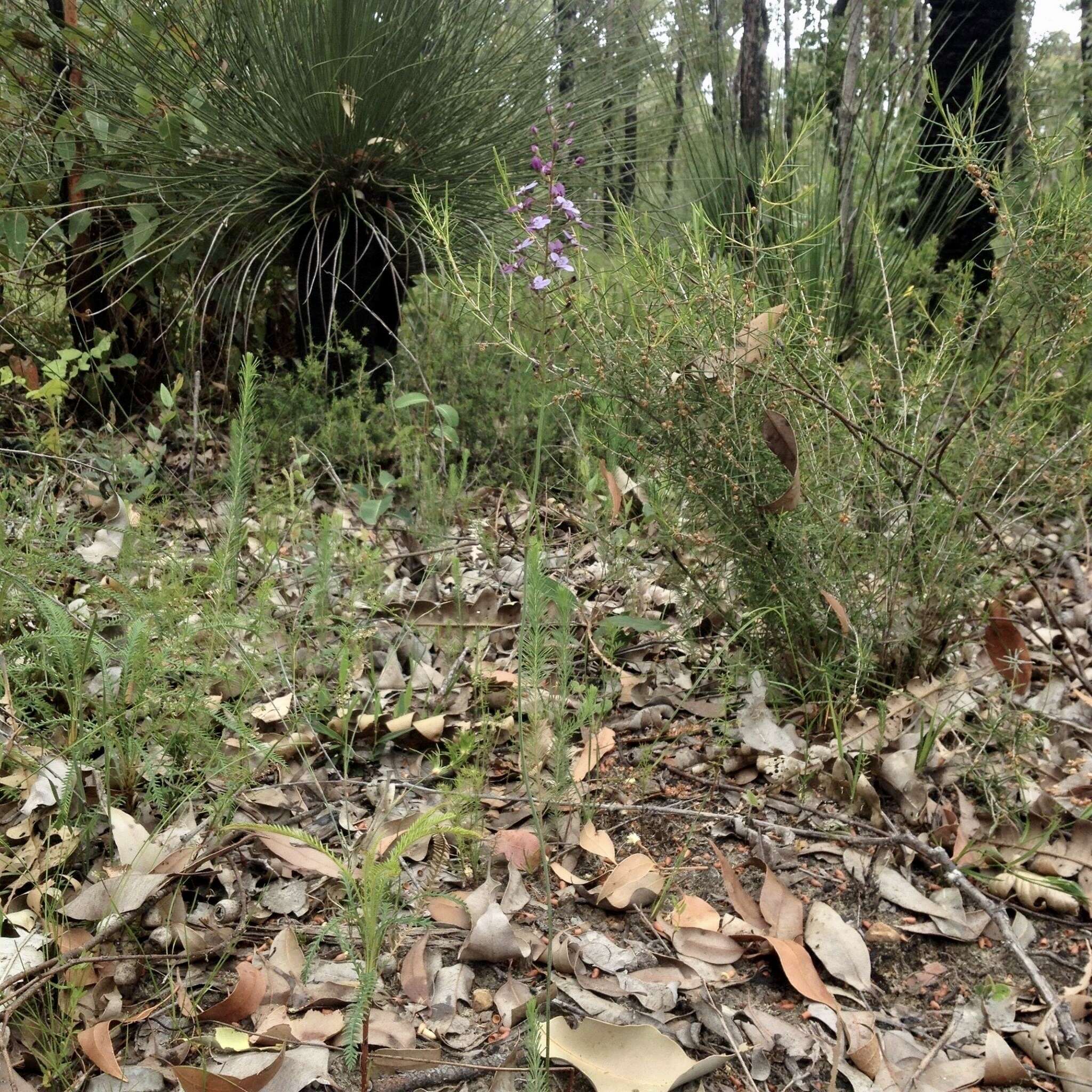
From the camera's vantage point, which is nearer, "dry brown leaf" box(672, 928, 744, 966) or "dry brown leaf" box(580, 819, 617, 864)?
"dry brown leaf" box(672, 928, 744, 966)

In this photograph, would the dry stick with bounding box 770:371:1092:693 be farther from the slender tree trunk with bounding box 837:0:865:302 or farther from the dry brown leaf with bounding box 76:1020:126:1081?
the slender tree trunk with bounding box 837:0:865:302

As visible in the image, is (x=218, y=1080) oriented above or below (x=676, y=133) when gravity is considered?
below

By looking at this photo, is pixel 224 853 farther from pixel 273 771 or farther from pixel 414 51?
pixel 414 51

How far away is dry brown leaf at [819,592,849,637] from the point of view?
55.3 inches

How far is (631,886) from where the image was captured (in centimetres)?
129

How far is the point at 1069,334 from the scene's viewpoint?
5.04ft

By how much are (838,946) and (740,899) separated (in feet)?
0.43

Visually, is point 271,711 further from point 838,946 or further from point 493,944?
point 838,946

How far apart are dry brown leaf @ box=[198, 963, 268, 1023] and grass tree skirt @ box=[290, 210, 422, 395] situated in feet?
6.41

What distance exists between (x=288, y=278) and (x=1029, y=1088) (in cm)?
298

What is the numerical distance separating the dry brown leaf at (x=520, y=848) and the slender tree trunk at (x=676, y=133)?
2.98 metres

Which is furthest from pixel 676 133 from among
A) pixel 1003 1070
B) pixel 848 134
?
pixel 1003 1070

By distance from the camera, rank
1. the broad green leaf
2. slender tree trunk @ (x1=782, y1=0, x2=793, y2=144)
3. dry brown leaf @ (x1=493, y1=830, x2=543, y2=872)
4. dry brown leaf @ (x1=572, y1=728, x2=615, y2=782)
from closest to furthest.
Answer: dry brown leaf @ (x1=493, y1=830, x2=543, y2=872)
dry brown leaf @ (x1=572, y1=728, x2=615, y2=782)
the broad green leaf
slender tree trunk @ (x1=782, y1=0, x2=793, y2=144)

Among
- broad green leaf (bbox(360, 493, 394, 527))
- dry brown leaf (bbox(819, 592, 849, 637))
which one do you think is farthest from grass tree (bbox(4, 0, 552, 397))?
dry brown leaf (bbox(819, 592, 849, 637))
